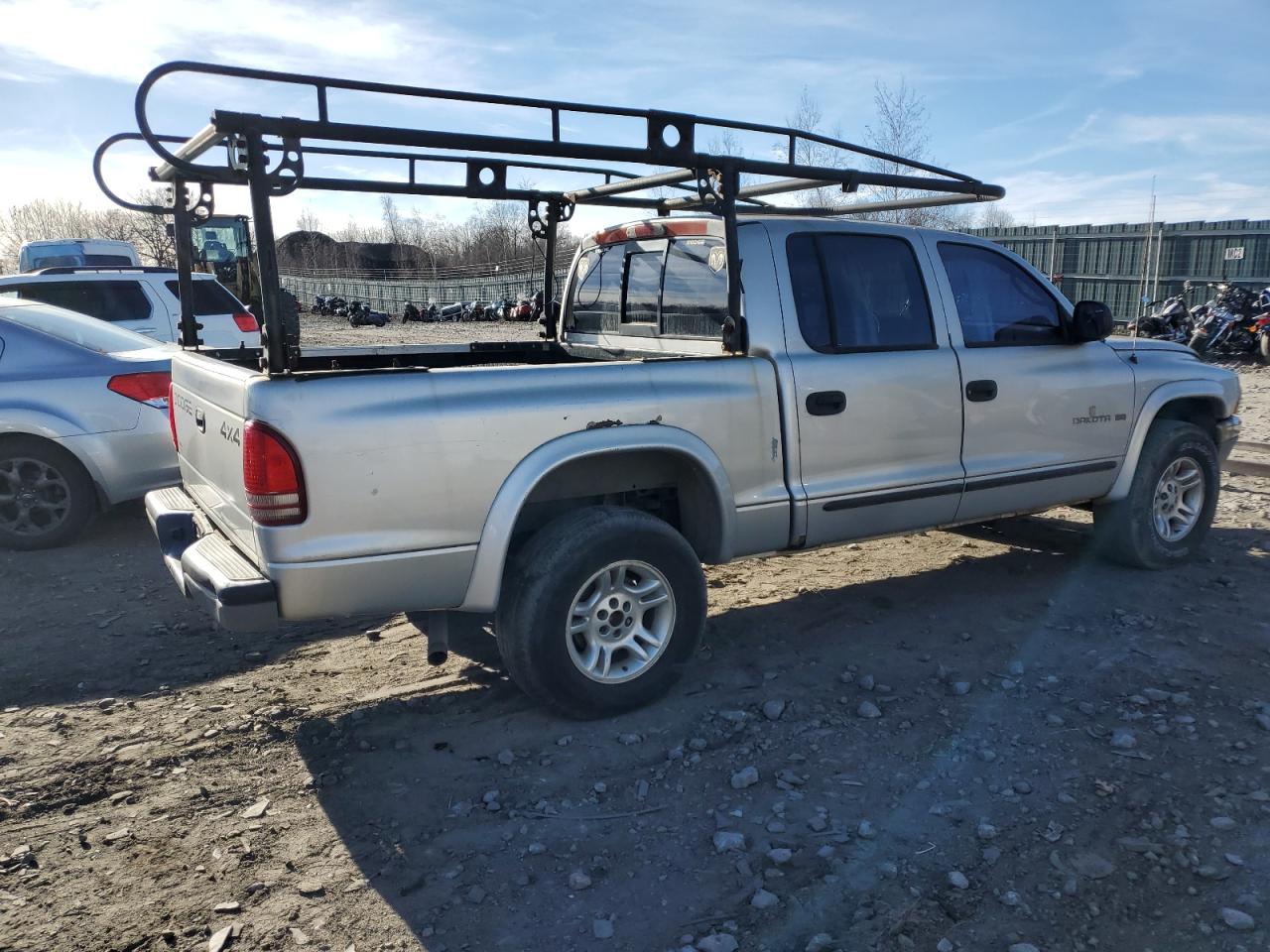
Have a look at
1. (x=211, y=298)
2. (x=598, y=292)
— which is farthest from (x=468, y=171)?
(x=211, y=298)

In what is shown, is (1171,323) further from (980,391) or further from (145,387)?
(145,387)

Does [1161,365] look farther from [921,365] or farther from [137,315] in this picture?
[137,315]

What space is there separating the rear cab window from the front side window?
4.22 ft

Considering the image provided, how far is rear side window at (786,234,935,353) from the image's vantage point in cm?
431

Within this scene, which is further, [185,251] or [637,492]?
[185,251]

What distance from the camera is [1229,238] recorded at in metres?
20.0

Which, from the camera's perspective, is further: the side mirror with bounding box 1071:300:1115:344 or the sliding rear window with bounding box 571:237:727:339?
the side mirror with bounding box 1071:300:1115:344

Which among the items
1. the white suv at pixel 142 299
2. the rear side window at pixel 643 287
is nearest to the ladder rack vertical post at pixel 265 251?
the rear side window at pixel 643 287

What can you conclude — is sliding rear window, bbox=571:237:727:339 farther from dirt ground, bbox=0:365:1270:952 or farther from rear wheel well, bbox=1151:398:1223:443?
rear wheel well, bbox=1151:398:1223:443

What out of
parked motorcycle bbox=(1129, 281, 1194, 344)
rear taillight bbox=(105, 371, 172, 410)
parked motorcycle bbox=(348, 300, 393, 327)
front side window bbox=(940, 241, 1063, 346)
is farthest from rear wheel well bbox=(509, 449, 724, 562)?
parked motorcycle bbox=(348, 300, 393, 327)

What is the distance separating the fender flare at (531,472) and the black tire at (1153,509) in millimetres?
3062

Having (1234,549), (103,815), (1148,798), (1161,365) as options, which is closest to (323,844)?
(103,815)

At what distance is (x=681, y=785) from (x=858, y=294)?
242 cm

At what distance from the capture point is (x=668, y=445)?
3789 mm
